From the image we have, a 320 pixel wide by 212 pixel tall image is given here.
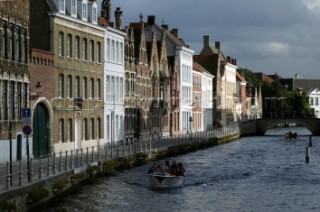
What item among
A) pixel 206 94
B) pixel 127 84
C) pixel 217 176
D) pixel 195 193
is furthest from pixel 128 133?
pixel 206 94

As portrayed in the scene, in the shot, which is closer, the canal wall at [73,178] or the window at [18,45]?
the canal wall at [73,178]

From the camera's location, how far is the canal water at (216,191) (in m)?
37.9

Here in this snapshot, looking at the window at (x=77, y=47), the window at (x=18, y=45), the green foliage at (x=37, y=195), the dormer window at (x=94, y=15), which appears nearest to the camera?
the green foliage at (x=37, y=195)

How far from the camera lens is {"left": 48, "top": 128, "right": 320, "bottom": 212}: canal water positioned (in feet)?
124

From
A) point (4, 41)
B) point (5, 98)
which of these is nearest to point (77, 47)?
point (4, 41)

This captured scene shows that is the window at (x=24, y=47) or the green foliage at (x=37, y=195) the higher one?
the window at (x=24, y=47)

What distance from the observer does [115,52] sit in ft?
230

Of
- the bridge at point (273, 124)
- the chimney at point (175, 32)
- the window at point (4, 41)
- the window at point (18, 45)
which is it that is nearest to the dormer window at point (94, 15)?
the window at point (18, 45)

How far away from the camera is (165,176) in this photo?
149ft

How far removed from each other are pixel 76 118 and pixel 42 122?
287 inches

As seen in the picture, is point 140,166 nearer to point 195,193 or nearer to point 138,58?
point 195,193

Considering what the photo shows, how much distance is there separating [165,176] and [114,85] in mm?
25343

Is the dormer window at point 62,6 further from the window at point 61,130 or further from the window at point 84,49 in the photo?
the window at point 61,130

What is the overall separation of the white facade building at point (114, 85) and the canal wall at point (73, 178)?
446 centimetres
